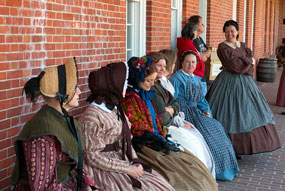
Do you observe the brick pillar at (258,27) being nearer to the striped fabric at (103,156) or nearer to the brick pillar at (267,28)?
the brick pillar at (267,28)

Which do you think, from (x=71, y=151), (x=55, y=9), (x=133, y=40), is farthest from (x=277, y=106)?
(x=71, y=151)

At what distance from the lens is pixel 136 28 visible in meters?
6.55

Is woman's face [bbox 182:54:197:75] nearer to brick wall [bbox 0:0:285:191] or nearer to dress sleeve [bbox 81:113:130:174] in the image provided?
brick wall [bbox 0:0:285:191]

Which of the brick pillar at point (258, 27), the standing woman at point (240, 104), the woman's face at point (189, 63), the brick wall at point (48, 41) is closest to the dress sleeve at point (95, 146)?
the brick wall at point (48, 41)

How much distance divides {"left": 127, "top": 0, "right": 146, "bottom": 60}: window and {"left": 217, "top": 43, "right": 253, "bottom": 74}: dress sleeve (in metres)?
1.17

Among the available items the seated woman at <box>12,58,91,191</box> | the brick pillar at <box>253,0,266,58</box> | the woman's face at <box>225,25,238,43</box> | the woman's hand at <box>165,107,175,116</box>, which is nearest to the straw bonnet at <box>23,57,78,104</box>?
the seated woman at <box>12,58,91,191</box>

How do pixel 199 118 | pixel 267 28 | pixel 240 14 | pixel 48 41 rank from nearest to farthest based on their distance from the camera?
pixel 48 41 → pixel 199 118 → pixel 240 14 → pixel 267 28

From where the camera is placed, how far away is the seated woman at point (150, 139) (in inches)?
166

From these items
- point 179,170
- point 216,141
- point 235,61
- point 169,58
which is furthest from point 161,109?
point 235,61

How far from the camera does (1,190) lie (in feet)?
11.5

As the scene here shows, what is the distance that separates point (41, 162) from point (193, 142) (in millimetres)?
2714

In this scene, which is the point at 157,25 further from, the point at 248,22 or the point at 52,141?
the point at 248,22

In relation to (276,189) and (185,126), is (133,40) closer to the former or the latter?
(185,126)

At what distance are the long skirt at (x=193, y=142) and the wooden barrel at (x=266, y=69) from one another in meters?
11.3
